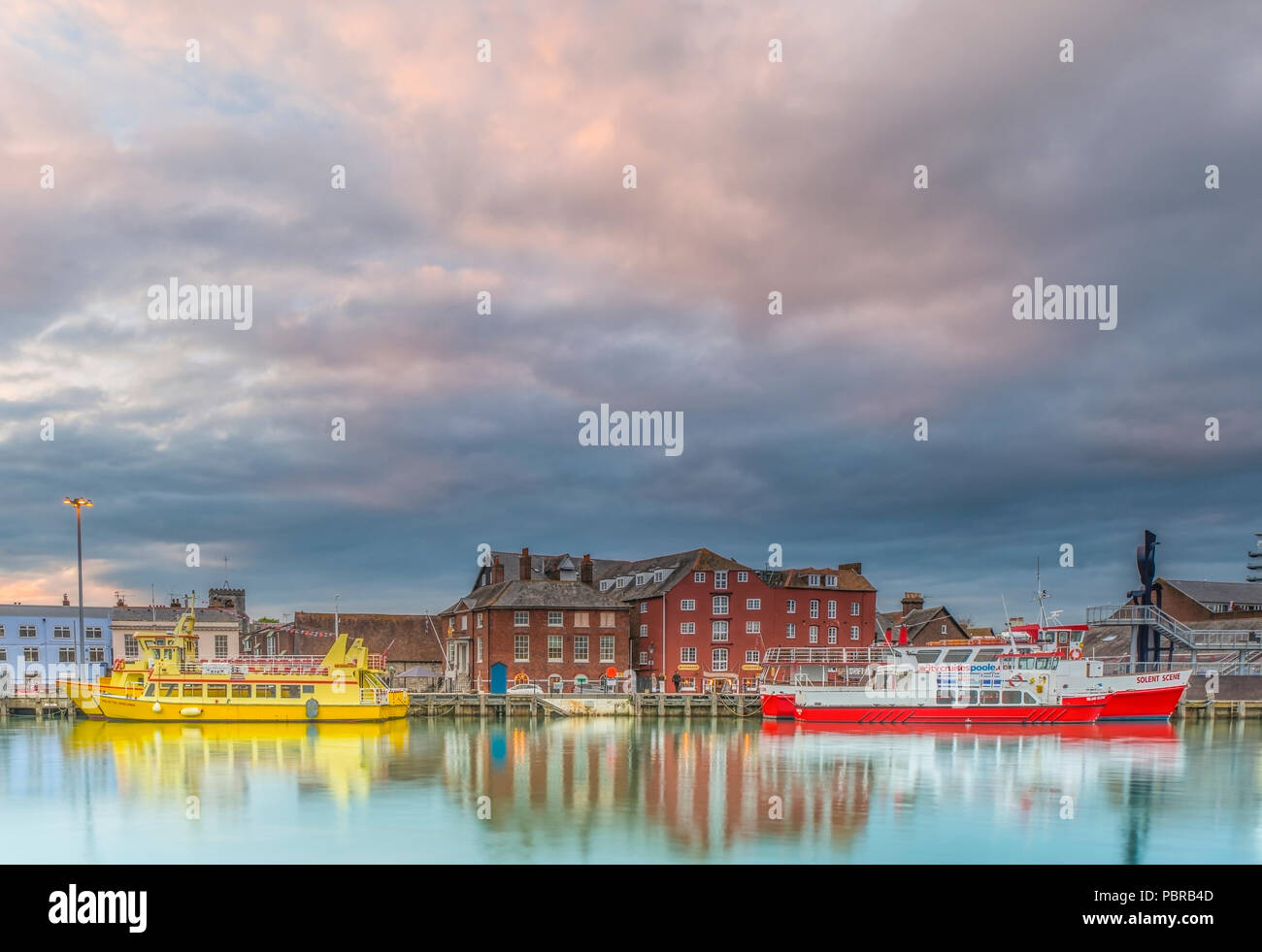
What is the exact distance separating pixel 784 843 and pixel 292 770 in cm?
2064

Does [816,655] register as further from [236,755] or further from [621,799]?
[621,799]

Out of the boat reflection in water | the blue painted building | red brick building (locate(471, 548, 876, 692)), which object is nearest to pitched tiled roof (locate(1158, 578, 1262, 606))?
red brick building (locate(471, 548, 876, 692))

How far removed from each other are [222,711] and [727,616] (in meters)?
35.5

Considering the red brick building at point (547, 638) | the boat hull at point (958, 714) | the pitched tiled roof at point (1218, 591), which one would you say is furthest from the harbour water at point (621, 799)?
the pitched tiled roof at point (1218, 591)

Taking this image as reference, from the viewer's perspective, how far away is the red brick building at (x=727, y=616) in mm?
79750

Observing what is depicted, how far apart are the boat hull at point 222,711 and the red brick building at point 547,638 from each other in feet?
55.3

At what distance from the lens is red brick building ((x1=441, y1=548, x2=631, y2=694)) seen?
7688cm

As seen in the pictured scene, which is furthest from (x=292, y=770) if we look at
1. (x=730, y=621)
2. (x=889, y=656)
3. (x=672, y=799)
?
(x=730, y=621)

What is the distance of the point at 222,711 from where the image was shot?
5966 centimetres

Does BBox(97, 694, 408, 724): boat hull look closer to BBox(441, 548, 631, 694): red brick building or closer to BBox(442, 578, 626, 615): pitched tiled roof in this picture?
BBox(441, 548, 631, 694): red brick building

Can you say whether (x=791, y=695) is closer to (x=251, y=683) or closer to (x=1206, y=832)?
(x=251, y=683)

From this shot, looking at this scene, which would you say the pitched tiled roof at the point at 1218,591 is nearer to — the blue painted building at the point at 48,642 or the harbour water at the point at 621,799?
the harbour water at the point at 621,799

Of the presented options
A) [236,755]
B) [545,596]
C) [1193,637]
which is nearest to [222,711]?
[236,755]

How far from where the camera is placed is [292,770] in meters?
39.6
